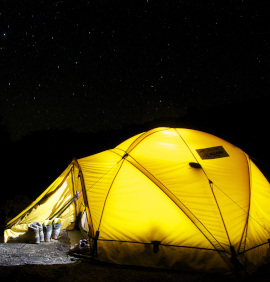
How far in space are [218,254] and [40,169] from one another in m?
23.7

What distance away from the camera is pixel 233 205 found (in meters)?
4.85

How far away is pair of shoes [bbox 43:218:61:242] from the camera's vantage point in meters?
6.14

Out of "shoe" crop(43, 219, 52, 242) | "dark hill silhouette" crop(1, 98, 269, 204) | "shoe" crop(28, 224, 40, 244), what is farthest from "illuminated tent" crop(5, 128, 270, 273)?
"dark hill silhouette" crop(1, 98, 269, 204)

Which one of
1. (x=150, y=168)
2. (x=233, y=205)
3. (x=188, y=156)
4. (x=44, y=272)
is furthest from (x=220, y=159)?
(x=44, y=272)

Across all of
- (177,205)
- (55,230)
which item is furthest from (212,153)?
(55,230)

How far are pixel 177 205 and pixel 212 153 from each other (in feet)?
5.59

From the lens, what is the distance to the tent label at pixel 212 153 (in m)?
5.59

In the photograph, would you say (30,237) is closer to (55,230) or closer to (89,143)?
(55,230)

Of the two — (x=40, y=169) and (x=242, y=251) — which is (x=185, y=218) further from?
(x=40, y=169)

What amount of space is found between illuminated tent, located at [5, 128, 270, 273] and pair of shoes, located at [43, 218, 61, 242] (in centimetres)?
61

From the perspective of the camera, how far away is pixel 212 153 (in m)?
5.67

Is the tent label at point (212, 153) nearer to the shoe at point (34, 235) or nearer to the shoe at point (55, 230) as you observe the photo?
the shoe at point (55, 230)

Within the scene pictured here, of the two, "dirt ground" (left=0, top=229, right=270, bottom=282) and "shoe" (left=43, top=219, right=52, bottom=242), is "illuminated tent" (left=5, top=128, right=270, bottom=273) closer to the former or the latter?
"dirt ground" (left=0, top=229, right=270, bottom=282)

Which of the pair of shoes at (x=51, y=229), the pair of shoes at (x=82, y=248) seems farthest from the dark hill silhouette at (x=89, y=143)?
the pair of shoes at (x=82, y=248)
